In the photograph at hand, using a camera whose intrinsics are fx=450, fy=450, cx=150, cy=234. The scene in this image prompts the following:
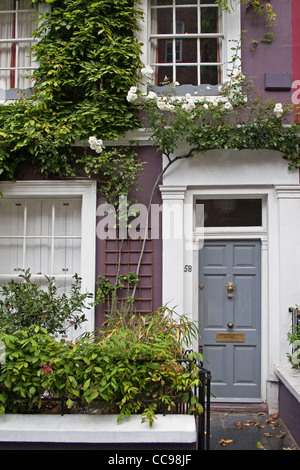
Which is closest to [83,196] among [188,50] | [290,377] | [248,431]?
[188,50]

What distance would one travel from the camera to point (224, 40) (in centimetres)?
654

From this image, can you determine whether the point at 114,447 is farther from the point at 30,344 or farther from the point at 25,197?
the point at 25,197

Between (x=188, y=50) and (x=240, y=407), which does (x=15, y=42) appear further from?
(x=240, y=407)

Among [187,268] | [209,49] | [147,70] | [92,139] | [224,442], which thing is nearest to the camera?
[224,442]

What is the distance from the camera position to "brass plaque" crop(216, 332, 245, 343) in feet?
20.6

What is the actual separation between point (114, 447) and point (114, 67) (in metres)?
4.64

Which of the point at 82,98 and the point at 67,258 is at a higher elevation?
the point at 82,98

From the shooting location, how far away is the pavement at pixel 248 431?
4941mm

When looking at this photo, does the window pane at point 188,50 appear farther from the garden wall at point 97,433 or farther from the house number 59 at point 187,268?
the garden wall at point 97,433

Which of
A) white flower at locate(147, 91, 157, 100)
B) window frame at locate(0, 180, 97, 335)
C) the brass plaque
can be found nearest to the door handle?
the brass plaque

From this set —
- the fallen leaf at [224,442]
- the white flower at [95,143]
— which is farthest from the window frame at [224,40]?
the fallen leaf at [224,442]

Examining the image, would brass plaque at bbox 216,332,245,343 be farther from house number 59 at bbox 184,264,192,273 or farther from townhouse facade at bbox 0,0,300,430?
house number 59 at bbox 184,264,192,273

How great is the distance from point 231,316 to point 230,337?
291 mm

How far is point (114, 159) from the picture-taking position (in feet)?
20.4
